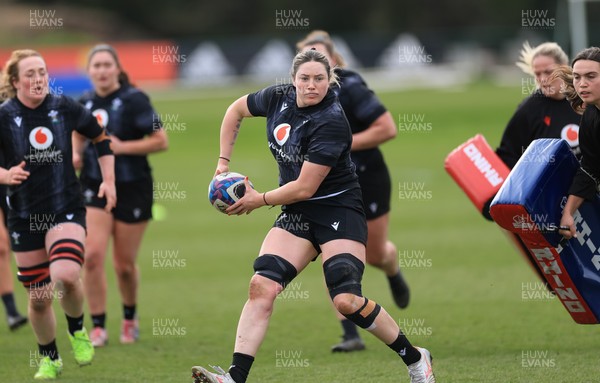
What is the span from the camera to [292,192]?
643 cm

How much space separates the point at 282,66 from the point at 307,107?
35.7 metres

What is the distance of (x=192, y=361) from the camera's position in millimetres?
8195

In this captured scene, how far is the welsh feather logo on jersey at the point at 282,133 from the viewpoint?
665cm

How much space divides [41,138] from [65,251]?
2.92ft

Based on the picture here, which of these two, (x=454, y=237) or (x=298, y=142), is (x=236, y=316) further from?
(x=454, y=237)

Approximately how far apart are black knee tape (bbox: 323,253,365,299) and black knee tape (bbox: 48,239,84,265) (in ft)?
6.92

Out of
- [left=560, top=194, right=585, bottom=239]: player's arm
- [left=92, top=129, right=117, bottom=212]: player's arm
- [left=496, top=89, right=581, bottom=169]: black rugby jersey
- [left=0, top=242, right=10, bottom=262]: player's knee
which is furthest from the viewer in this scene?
[left=0, top=242, right=10, bottom=262]: player's knee

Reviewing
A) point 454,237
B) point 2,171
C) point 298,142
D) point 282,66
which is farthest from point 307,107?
point 282,66

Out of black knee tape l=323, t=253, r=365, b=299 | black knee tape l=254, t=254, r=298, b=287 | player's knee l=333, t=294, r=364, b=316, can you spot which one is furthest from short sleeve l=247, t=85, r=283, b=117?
player's knee l=333, t=294, r=364, b=316

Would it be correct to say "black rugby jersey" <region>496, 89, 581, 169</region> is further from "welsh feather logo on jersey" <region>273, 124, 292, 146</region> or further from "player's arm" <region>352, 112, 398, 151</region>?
"welsh feather logo on jersey" <region>273, 124, 292, 146</region>

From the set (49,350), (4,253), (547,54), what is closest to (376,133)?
(547,54)

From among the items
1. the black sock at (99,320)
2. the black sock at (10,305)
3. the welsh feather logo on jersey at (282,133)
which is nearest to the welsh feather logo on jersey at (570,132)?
the welsh feather logo on jersey at (282,133)

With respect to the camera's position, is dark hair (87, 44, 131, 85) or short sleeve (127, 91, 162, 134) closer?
dark hair (87, 44, 131, 85)

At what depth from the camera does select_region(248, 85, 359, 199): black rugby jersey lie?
6.48m
